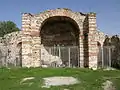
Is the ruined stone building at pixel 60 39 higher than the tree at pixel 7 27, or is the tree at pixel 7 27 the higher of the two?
the tree at pixel 7 27

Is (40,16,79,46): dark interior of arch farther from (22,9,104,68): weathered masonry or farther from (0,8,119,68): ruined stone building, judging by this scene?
(22,9,104,68): weathered masonry

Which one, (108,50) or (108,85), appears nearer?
(108,85)

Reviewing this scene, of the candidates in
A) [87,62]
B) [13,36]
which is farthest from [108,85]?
[13,36]

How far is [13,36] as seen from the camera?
24.8m

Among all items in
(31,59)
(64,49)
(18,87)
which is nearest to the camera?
(18,87)

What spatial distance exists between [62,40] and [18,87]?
11.6 m

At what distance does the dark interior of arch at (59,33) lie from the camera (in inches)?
781

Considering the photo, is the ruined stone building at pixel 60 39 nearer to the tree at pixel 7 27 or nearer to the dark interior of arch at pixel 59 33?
the dark interior of arch at pixel 59 33

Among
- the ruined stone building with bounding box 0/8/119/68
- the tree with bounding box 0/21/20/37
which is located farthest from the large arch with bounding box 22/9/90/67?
the tree with bounding box 0/21/20/37

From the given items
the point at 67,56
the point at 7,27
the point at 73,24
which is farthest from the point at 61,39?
the point at 7,27

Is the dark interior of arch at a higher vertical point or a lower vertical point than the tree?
lower

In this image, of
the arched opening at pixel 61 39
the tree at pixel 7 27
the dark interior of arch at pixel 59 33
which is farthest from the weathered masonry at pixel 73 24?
the tree at pixel 7 27

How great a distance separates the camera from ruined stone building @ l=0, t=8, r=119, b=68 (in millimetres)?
17266

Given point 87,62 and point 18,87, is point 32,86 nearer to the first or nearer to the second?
point 18,87
